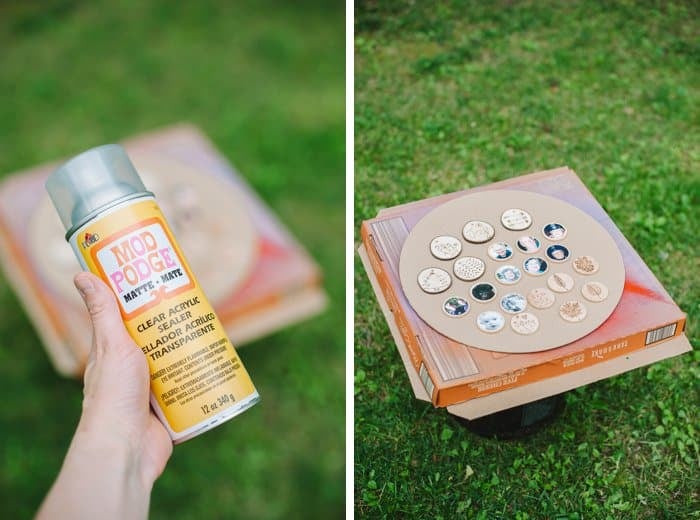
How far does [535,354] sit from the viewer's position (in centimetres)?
144

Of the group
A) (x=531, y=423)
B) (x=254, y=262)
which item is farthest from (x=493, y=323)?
(x=254, y=262)

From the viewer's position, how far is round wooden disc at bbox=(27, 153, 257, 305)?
2.11 m

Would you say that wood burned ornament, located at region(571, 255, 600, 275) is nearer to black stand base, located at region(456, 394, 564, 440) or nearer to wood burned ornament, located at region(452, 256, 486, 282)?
wood burned ornament, located at region(452, 256, 486, 282)

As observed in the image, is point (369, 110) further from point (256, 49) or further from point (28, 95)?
point (28, 95)

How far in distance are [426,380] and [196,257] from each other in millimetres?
869

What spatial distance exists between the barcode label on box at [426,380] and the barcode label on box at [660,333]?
41 centimetres

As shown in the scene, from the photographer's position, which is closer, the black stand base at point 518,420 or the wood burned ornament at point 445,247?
the wood burned ornament at point 445,247

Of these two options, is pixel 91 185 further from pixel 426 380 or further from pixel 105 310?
pixel 426 380

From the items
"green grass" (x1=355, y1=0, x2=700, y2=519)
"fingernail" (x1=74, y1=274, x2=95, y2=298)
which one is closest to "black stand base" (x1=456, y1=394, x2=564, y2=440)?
"green grass" (x1=355, y1=0, x2=700, y2=519)

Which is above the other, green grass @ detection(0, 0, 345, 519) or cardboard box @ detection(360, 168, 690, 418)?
cardboard box @ detection(360, 168, 690, 418)

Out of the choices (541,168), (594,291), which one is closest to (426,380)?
(594,291)

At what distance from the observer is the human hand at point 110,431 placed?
113cm

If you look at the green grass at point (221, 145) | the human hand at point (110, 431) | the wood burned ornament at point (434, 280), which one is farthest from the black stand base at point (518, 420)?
the human hand at point (110, 431)

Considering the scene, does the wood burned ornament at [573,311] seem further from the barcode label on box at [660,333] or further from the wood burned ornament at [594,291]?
the barcode label on box at [660,333]
